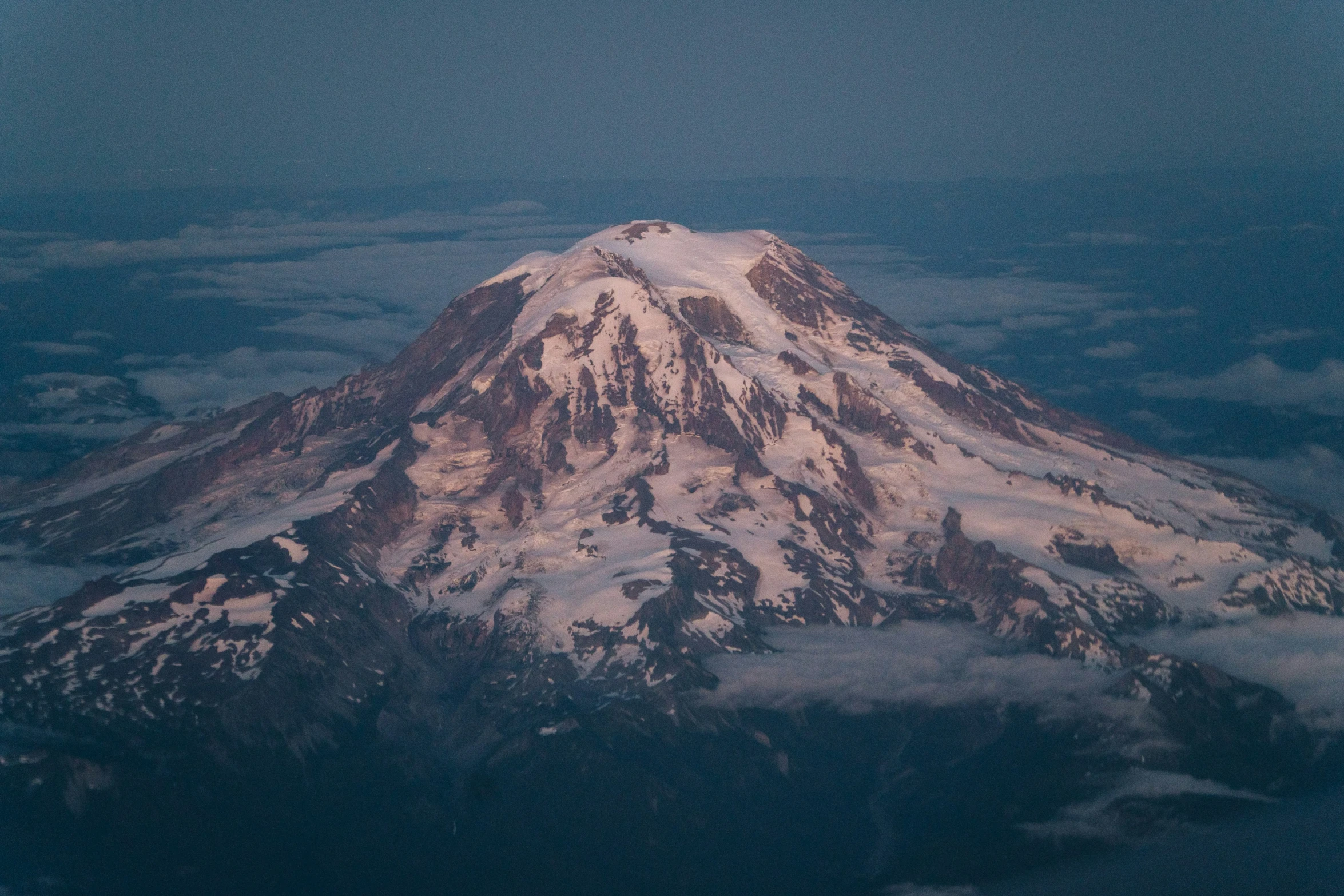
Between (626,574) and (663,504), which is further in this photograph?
(663,504)

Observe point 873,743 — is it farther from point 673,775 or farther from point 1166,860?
point 1166,860

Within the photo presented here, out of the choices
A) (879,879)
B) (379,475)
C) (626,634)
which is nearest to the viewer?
(879,879)

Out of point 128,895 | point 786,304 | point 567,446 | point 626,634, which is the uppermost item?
point 786,304

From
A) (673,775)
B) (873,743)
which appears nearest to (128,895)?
(673,775)

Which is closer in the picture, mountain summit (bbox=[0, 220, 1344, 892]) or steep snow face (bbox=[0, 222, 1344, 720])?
mountain summit (bbox=[0, 220, 1344, 892])
